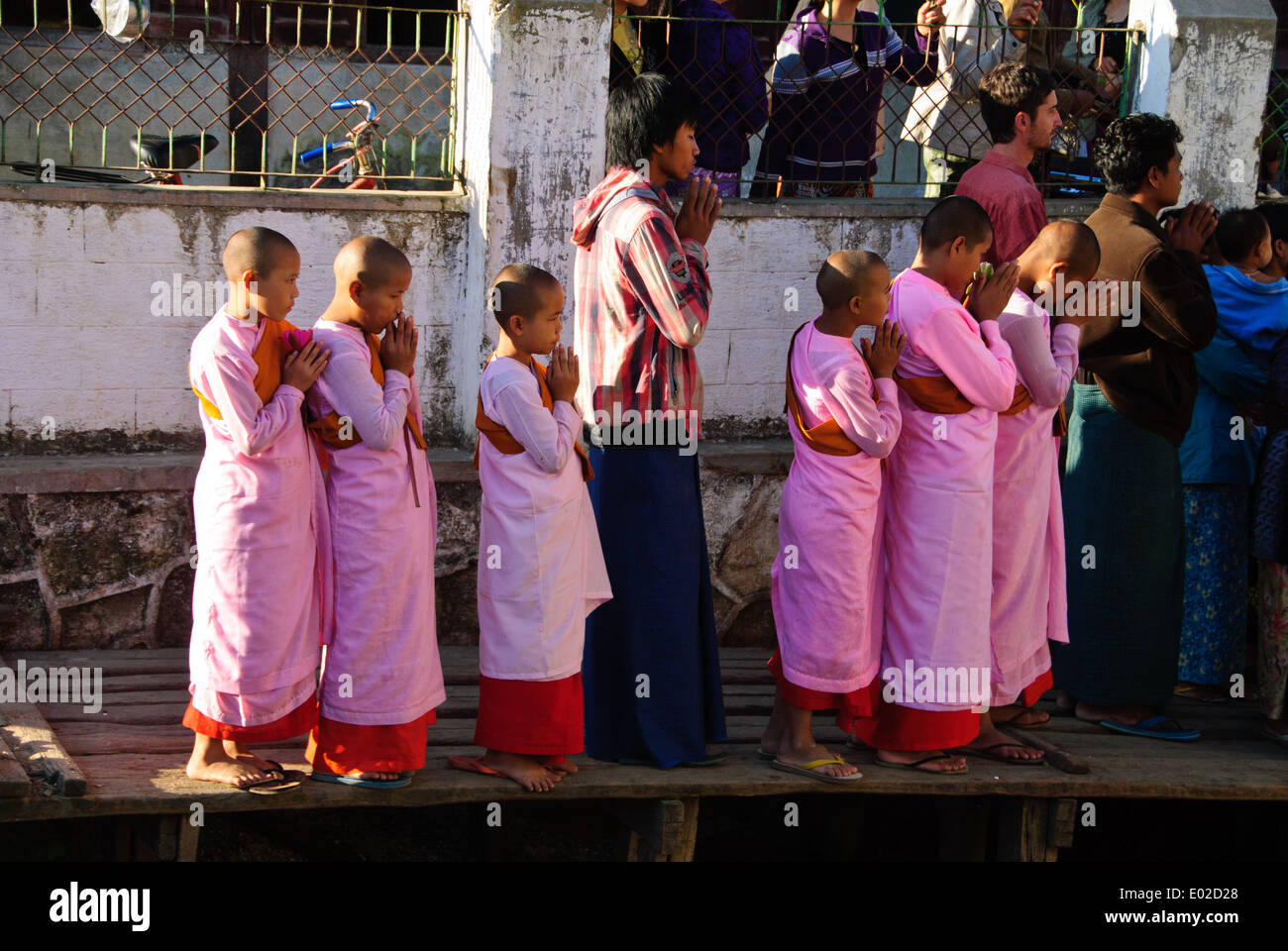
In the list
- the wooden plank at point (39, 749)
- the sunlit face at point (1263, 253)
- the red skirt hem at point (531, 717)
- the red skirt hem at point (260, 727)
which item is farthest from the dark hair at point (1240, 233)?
the wooden plank at point (39, 749)

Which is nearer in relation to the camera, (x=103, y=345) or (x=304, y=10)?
(x=103, y=345)

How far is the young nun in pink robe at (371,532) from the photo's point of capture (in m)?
4.05

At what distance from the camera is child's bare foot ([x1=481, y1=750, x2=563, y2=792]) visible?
13.9 ft

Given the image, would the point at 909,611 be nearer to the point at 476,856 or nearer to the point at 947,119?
the point at 476,856

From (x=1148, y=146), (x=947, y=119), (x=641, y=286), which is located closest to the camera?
(x=641, y=286)

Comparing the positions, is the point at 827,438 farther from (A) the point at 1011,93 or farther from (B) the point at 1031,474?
(A) the point at 1011,93

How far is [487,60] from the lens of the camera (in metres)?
5.71

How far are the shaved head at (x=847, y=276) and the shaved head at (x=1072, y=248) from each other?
2.38 feet

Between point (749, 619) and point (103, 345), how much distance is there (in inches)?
108

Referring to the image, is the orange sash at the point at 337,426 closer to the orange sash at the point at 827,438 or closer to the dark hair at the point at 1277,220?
the orange sash at the point at 827,438

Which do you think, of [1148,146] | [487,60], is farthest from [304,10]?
[1148,146]

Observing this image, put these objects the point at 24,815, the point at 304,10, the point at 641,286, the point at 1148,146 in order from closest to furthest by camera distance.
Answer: the point at 24,815, the point at 641,286, the point at 1148,146, the point at 304,10

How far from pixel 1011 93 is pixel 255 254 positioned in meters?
2.80

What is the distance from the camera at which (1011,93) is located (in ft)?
17.4
